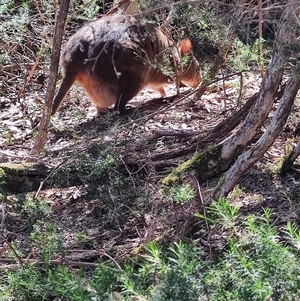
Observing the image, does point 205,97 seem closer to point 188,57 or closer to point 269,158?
point 188,57

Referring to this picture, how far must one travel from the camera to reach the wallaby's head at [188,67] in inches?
261

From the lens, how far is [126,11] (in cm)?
686

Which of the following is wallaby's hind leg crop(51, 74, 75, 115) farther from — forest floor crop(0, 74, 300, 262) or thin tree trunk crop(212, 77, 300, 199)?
thin tree trunk crop(212, 77, 300, 199)

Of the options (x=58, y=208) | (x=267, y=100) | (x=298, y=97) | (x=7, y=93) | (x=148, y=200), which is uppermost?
(x=267, y=100)

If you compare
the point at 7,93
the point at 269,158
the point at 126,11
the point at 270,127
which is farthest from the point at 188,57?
the point at 7,93

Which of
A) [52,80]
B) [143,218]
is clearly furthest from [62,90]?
[143,218]

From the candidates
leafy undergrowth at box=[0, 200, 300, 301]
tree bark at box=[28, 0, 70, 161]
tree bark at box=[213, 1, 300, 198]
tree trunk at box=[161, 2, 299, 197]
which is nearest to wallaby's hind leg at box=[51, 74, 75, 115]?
tree bark at box=[28, 0, 70, 161]

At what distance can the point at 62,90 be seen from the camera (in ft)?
22.6

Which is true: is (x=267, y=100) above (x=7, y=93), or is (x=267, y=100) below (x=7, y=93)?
above

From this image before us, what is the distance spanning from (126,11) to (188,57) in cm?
102

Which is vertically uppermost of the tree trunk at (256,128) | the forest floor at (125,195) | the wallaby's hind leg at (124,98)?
the tree trunk at (256,128)

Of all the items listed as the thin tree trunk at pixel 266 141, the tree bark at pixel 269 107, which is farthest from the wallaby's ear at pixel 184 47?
the thin tree trunk at pixel 266 141

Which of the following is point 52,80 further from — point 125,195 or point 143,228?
point 143,228

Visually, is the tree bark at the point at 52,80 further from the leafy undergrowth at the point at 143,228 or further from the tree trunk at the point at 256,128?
the tree trunk at the point at 256,128
